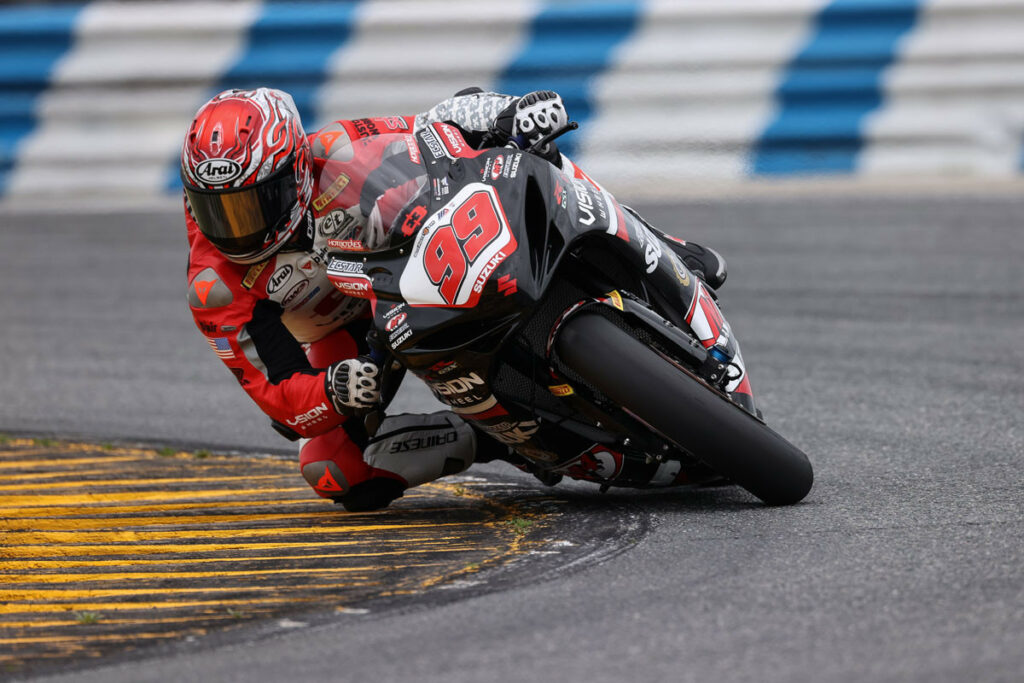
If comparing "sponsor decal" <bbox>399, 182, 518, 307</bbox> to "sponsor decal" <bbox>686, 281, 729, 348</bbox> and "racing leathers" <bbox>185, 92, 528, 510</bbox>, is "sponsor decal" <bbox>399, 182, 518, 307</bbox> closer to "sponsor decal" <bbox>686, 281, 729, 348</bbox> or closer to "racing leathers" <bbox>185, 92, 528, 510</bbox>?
"racing leathers" <bbox>185, 92, 528, 510</bbox>

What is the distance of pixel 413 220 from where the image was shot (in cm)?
417

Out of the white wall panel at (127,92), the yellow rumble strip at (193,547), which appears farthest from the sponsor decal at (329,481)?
the white wall panel at (127,92)

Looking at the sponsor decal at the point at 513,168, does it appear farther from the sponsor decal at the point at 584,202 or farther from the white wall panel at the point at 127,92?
the white wall panel at the point at 127,92

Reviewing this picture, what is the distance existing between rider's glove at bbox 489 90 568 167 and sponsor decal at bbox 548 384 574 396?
0.73 meters

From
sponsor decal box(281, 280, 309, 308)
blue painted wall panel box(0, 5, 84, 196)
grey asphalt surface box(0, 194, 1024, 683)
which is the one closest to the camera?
grey asphalt surface box(0, 194, 1024, 683)

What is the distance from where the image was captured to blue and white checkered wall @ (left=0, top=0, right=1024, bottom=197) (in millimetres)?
10695

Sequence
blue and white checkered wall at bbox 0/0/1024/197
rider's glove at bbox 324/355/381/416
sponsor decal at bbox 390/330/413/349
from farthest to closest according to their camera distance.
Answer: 1. blue and white checkered wall at bbox 0/0/1024/197
2. rider's glove at bbox 324/355/381/416
3. sponsor decal at bbox 390/330/413/349

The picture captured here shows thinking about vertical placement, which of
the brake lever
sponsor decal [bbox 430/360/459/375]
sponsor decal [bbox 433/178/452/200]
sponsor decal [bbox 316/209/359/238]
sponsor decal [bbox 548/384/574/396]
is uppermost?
the brake lever

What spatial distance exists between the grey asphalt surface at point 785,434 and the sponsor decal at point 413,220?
107cm

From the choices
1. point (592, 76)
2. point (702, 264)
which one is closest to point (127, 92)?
point (592, 76)

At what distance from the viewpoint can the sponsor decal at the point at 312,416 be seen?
15.3ft

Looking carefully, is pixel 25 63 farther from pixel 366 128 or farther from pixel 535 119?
pixel 535 119

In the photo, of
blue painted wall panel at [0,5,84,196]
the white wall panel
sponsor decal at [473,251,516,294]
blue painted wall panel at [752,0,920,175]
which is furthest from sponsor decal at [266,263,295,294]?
blue painted wall panel at [0,5,84,196]

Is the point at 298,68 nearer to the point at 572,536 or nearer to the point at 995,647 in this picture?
the point at 572,536
